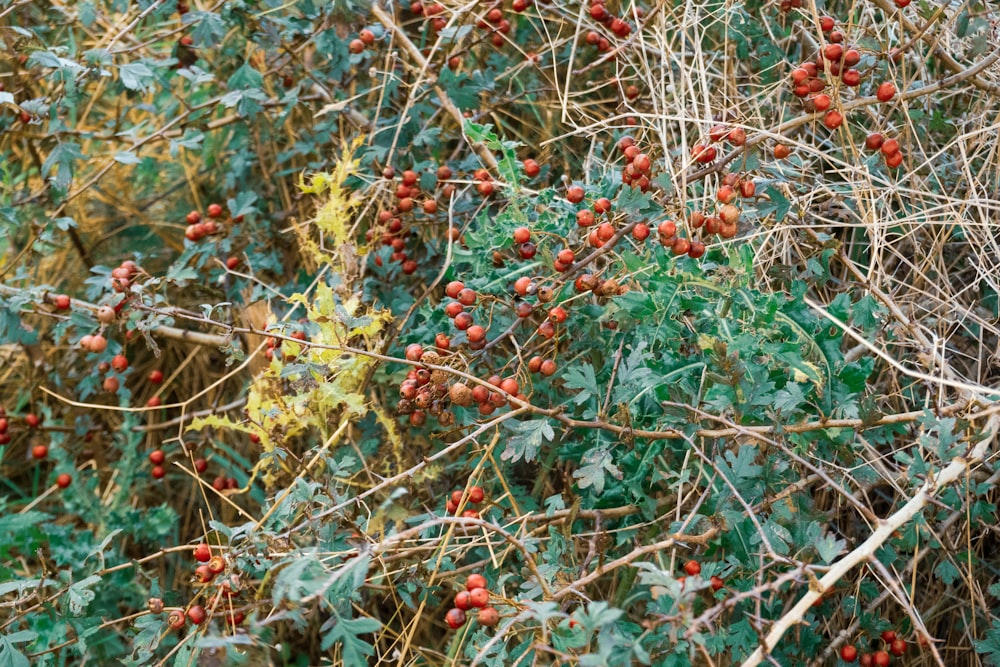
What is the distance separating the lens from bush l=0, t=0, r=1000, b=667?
139 centimetres

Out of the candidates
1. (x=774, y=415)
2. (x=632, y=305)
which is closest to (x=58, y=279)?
(x=632, y=305)

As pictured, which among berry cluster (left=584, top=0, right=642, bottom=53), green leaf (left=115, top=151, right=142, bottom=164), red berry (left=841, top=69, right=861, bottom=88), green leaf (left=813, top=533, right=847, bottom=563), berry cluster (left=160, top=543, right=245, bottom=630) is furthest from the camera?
green leaf (left=115, top=151, right=142, bottom=164)

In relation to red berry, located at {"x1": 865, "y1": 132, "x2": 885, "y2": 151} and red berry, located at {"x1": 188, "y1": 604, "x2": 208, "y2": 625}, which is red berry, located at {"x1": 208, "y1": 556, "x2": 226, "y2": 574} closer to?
red berry, located at {"x1": 188, "y1": 604, "x2": 208, "y2": 625}

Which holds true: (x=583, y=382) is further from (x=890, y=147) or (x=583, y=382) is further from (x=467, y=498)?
(x=890, y=147)

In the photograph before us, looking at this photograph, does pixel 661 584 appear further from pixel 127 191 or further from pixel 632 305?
pixel 127 191

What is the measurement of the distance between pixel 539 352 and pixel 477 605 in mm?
616

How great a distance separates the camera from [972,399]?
54.0 inches

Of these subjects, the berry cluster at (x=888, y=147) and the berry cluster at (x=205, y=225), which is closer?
the berry cluster at (x=888, y=147)

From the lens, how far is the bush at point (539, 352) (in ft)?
4.56

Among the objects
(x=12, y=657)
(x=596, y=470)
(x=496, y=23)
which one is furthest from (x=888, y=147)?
(x=12, y=657)

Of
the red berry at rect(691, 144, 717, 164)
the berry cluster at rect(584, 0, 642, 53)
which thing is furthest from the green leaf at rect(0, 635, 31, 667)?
the berry cluster at rect(584, 0, 642, 53)

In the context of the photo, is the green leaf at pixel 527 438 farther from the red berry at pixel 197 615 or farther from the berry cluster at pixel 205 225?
the berry cluster at pixel 205 225

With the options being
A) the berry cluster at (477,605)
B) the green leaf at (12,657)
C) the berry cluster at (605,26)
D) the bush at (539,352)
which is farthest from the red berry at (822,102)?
the green leaf at (12,657)

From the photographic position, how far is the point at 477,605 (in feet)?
4.09
